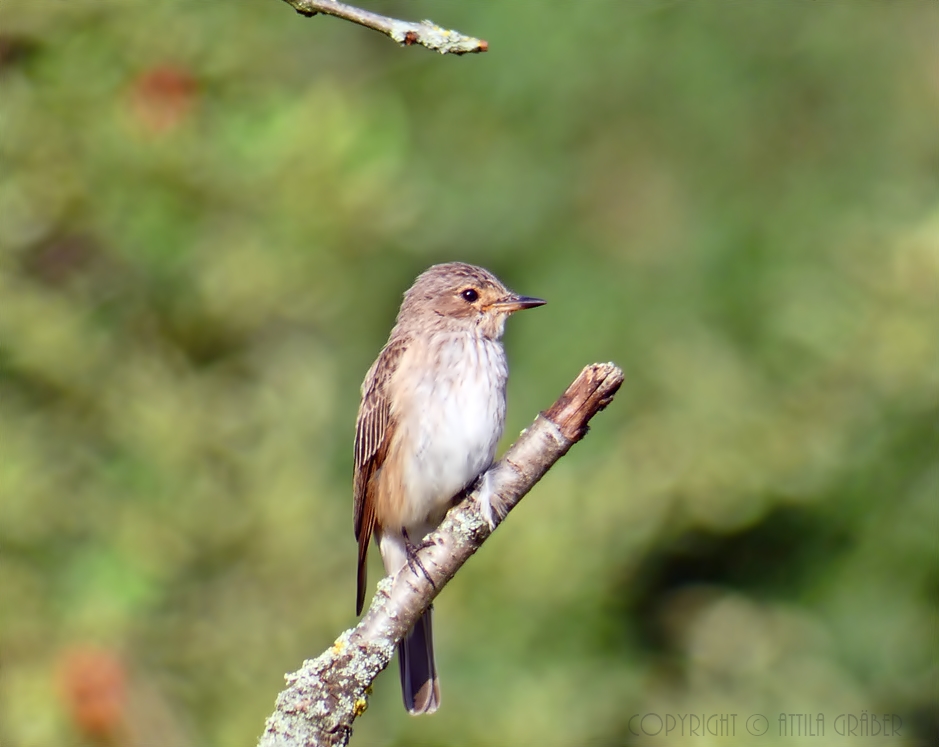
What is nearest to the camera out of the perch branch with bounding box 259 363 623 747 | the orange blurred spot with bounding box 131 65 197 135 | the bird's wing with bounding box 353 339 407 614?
the perch branch with bounding box 259 363 623 747

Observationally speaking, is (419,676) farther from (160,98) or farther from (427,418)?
(160,98)

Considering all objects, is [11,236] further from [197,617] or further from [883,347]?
[883,347]

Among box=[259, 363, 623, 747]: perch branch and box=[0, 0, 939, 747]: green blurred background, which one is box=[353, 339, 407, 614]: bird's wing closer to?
box=[0, 0, 939, 747]: green blurred background

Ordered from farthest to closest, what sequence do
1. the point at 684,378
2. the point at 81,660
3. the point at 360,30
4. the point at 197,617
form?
the point at 360,30 → the point at 684,378 → the point at 197,617 → the point at 81,660

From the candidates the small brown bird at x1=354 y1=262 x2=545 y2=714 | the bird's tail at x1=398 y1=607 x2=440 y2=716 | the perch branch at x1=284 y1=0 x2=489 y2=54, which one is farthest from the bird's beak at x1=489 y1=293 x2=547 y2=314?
the perch branch at x1=284 y1=0 x2=489 y2=54

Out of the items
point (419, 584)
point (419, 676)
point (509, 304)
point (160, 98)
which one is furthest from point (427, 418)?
point (160, 98)

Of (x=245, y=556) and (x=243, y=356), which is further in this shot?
(x=243, y=356)

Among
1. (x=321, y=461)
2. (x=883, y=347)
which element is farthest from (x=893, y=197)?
(x=321, y=461)
